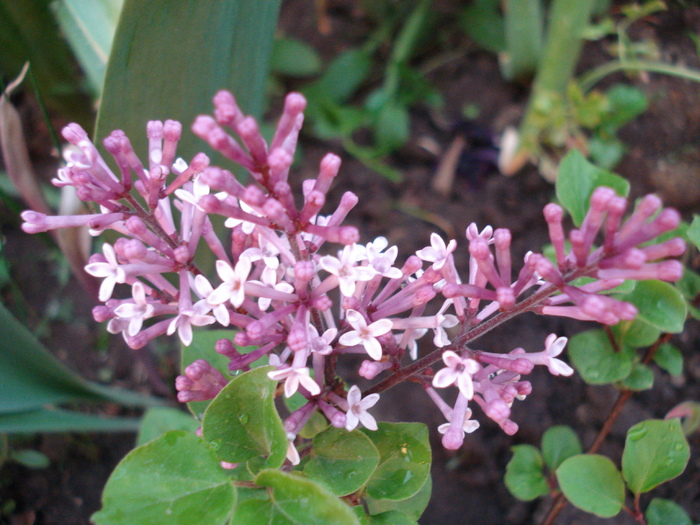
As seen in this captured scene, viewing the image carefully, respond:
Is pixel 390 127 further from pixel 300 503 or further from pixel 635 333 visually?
pixel 300 503

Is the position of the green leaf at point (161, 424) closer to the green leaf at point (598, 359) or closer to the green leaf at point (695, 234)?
the green leaf at point (598, 359)

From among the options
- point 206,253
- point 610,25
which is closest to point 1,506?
point 206,253

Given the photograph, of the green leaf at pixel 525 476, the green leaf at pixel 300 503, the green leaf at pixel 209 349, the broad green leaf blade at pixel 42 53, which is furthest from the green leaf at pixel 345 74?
the green leaf at pixel 300 503

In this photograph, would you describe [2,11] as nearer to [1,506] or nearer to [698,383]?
[1,506]

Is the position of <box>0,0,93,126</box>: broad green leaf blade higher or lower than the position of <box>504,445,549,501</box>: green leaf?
higher

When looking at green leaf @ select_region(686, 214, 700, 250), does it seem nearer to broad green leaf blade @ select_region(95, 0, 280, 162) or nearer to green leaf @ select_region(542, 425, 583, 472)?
green leaf @ select_region(542, 425, 583, 472)

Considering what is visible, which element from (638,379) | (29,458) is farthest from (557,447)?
(29,458)

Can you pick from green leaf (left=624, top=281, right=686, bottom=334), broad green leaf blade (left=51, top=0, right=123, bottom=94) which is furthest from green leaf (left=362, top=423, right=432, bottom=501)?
broad green leaf blade (left=51, top=0, right=123, bottom=94)
